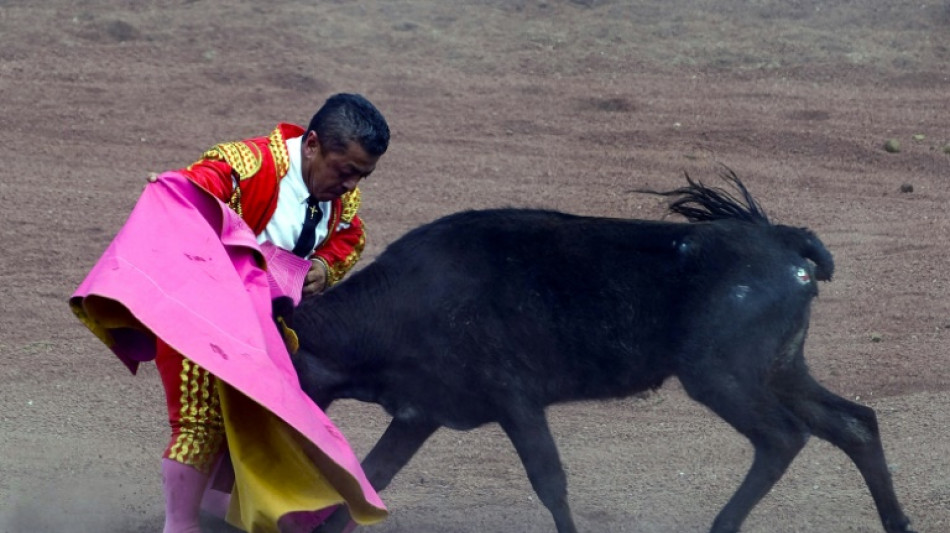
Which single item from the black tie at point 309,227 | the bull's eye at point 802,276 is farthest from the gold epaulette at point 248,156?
the bull's eye at point 802,276

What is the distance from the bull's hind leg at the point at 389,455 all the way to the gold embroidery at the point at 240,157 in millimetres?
1185

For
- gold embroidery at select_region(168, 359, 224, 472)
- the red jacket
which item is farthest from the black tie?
gold embroidery at select_region(168, 359, 224, 472)

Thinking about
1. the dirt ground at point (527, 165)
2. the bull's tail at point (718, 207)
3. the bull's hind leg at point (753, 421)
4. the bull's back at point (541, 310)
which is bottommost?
the dirt ground at point (527, 165)

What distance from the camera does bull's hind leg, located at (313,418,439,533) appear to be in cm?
524

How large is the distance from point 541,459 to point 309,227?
4.21ft

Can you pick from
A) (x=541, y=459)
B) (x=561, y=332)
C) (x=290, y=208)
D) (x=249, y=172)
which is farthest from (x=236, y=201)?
(x=541, y=459)

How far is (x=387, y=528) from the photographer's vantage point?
5.69 meters

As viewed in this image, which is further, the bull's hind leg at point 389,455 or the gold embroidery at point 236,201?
the bull's hind leg at point 389,455

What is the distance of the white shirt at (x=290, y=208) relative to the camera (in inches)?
195

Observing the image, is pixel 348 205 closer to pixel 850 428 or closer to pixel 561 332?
pixel 561 332

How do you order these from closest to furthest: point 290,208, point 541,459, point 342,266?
point 290,208 < point 541,459 < point 342,266

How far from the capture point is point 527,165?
36.1ft

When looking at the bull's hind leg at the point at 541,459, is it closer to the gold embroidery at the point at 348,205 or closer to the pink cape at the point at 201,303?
the pink cape at the point at 201,303

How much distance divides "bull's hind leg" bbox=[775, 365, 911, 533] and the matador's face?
6.28 feet
